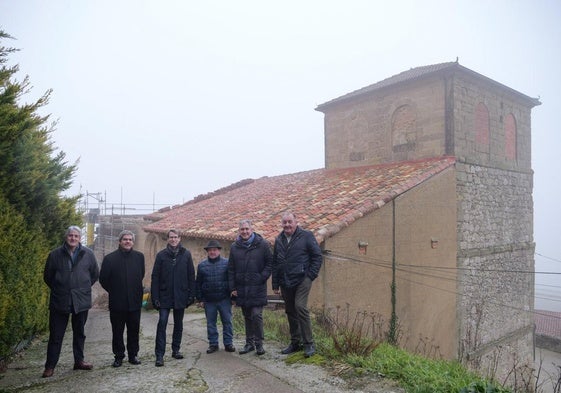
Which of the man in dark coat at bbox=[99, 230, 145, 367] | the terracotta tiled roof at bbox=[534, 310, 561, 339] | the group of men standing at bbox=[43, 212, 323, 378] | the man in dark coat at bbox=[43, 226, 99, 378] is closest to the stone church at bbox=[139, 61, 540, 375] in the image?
the group of men standing at bbox=[43, 212, 323, 378]

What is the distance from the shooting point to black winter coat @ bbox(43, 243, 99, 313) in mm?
4854

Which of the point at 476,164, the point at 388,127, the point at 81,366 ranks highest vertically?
the point at 388,127

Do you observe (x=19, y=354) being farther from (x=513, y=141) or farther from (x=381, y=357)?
(x=513, y=141)

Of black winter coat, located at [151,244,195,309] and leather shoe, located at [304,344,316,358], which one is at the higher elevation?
black winter coat, located at [151,244,195,309]

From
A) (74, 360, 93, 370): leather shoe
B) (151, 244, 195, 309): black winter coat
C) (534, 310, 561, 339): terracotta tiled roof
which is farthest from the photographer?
(534, 310, 561, 339): terracotta tiled roof

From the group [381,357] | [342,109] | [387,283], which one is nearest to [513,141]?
[342,109]

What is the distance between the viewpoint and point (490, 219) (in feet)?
41.2

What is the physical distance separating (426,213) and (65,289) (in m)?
8.46

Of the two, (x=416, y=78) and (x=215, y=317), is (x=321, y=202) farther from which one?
(x=215, y=317)

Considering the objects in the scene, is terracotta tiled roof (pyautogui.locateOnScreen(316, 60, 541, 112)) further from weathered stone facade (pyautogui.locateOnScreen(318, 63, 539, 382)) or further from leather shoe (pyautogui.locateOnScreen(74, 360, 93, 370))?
leather shoe (pyautogui.locateOnScreen(74, 360, 93, 370))

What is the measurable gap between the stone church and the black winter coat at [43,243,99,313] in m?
4.45

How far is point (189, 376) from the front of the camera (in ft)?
15.9

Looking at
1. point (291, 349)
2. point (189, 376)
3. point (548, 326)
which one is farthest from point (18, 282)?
point (548, 326)

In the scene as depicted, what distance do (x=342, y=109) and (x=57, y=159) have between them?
9941mm
